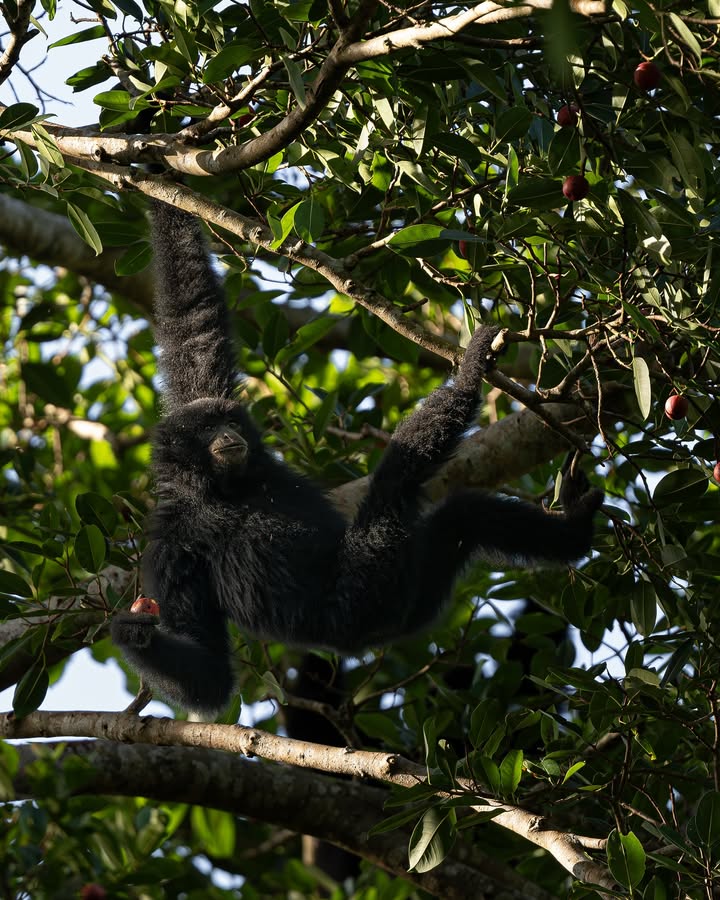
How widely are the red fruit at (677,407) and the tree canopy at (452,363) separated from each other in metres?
0.01

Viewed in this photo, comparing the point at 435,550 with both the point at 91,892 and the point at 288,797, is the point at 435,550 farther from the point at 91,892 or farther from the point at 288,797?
the point at 91,892

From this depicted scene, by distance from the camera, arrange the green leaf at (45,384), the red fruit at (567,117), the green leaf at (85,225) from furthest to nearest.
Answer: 1. the green leaf at (45,384)
2. the green leaf at (85,225)
3. the red fruit at (567,117)

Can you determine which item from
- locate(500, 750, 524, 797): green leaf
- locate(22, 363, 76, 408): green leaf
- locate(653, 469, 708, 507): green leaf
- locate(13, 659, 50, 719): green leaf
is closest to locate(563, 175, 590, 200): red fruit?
locate(653, 469, 708, 507): green leaf

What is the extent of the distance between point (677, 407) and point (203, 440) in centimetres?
269

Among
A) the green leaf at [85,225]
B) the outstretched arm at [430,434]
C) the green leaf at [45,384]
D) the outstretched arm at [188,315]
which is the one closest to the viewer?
the green leaf at [85,225]

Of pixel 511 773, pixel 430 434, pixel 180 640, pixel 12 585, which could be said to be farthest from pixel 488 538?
pixel 12 585

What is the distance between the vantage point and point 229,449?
576 centimetres

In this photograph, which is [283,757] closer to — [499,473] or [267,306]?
[499,473]

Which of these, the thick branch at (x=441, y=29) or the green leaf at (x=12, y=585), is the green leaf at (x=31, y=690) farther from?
the thick branch at (x=441, y=29)

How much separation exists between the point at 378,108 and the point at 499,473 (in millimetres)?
2956

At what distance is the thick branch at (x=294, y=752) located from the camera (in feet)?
13.9

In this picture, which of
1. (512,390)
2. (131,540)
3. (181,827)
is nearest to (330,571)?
(131,540)

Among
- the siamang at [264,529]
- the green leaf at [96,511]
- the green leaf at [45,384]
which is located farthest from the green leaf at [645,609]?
the green leaf at [45,384]

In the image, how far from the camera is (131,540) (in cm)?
581
